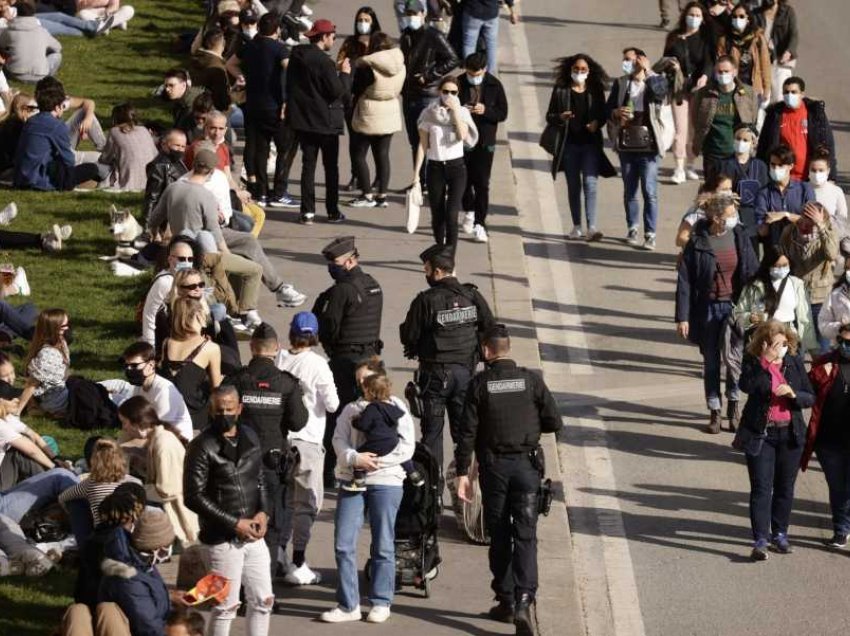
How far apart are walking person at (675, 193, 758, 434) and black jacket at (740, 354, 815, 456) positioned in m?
2.21

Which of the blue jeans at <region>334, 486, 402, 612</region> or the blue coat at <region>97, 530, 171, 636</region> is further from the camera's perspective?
the blue jeans at <region>334, 486, 402, 612</region>

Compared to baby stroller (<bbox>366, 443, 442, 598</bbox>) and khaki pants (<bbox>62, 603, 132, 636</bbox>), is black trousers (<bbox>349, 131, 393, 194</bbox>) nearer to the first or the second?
baby stroller (<bbox>366, 443, 442, 598</bbox>)

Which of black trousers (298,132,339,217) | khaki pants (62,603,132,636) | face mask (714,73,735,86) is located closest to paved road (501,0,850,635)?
face mask (714,73,735,86)

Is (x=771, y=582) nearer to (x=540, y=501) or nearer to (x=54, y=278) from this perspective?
(x=540, y=501)

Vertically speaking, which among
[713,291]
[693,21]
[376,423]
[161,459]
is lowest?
[161,459]

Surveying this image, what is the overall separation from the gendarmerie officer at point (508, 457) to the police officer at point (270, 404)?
1.12 m

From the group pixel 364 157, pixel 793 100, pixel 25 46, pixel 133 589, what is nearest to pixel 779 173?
pixel 793 100

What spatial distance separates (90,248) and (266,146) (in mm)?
2320

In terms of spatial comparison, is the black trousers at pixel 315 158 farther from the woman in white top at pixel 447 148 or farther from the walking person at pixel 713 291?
the walking person at pixel 713 291

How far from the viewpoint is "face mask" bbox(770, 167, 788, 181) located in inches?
733

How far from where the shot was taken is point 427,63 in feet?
72.1

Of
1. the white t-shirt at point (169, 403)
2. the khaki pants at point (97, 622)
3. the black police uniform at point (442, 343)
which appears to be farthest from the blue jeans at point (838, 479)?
the khaki pants at point (97, 622)

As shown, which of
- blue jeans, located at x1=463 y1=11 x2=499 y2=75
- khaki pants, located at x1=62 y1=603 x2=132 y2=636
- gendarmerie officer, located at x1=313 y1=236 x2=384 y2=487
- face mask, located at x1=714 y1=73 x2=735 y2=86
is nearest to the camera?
khaki pants, located at x1=62 y1=603 x2=132 y2=636

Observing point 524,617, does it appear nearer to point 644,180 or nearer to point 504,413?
point 504,413
